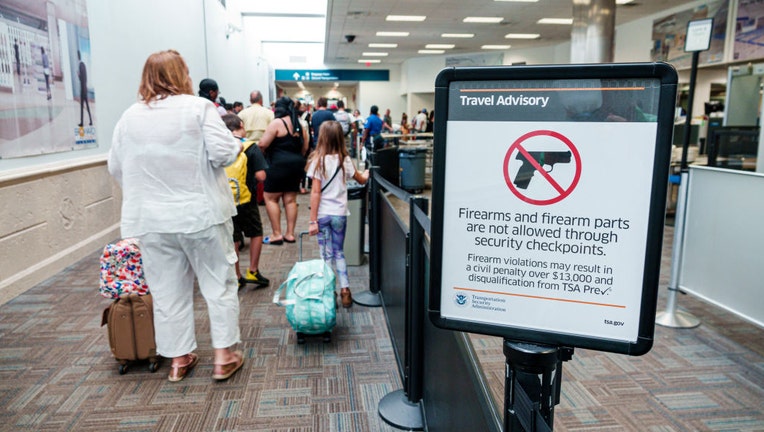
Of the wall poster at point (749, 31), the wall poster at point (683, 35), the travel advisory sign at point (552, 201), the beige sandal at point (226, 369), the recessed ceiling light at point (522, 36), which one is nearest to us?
the travel advisory sign at point (552, 201)

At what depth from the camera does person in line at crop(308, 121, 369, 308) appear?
3.62 metres

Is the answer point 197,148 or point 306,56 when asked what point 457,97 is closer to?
point 197,148

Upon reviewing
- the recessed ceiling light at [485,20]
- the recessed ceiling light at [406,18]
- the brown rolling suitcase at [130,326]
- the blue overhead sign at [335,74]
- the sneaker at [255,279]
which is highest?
the recessed ceiling light at [485,20]

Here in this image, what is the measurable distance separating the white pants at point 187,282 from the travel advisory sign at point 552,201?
1.87 meters

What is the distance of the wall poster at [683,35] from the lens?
8.86 m

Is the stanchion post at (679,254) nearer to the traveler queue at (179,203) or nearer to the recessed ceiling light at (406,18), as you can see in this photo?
the traveler queue at (179,203)

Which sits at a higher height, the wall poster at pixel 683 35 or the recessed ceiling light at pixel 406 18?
the recessed ceiling light at pixel 406 18

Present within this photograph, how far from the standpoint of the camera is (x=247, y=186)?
4.09 m

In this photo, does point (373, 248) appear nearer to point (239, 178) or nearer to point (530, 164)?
point (239, 178)

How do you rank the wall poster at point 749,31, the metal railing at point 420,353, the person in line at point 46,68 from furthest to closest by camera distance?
the wall poster at point 749,31, the person in line at point 46,68, the metal railing at point 420,353

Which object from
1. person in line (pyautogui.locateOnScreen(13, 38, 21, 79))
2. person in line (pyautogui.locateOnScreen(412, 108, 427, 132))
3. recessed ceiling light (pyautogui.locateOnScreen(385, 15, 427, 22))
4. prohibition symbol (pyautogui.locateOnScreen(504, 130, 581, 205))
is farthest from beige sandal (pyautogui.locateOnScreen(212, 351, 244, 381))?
person in line (pyautogui.locateOnScreen(412, 108, 427, 132))

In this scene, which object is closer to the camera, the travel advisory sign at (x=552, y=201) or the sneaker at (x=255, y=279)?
the travel advisory sign at (x=552, y=201)

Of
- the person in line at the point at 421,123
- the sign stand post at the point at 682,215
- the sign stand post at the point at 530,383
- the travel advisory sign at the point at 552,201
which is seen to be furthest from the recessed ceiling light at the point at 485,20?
the sign stand post at the point at 530,383

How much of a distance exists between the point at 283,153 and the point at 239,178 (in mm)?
1341
